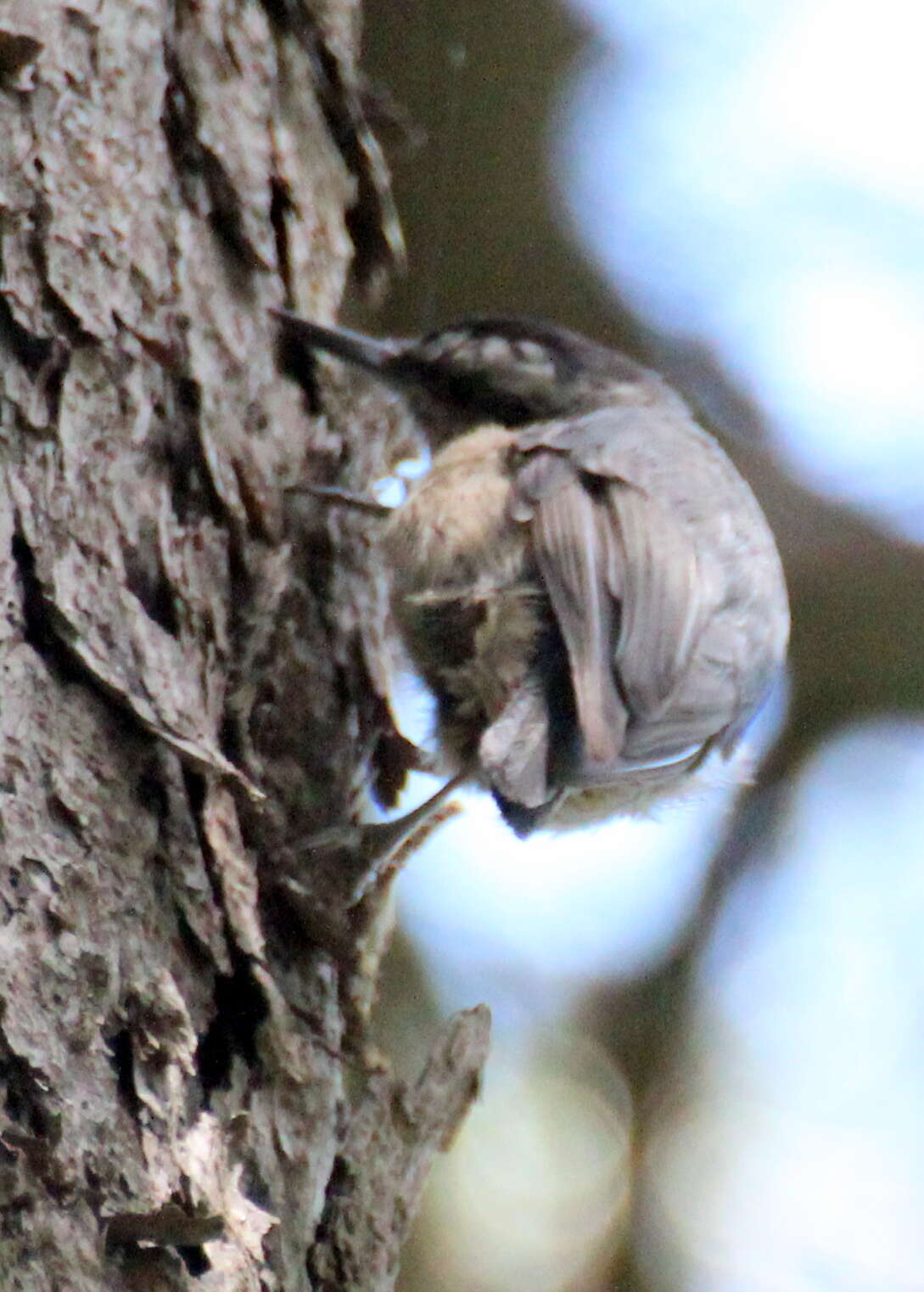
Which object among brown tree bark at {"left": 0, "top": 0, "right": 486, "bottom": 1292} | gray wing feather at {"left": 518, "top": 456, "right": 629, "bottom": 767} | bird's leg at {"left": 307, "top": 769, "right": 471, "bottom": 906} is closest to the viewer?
brown tree bark at {"left": 0, "top": 0, "right": 486, "bottom": 1292}

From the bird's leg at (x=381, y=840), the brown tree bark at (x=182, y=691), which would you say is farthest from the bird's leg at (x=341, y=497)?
the bird's leg at (x=381, y=840)

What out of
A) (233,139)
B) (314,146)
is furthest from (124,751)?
(314,146)

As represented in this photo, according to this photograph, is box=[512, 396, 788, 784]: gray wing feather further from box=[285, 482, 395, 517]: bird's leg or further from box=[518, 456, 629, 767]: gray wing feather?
box=[285, 482, 395, 517]: bird's leg

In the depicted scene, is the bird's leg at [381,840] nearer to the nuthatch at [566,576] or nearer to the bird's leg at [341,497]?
the nuthatch at [566,576]

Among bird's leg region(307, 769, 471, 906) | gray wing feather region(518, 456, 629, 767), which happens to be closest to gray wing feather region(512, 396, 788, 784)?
gray wing feather region(518, 456, 629, 767)

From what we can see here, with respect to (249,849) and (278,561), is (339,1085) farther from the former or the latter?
(278,561)

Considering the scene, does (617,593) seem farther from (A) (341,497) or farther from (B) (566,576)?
(A) (341,497)
